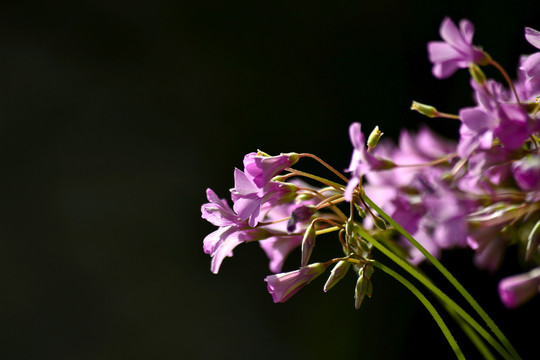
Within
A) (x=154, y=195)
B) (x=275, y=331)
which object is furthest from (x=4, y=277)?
(x=275, y=331)

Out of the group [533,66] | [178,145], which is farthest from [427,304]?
[178,145]

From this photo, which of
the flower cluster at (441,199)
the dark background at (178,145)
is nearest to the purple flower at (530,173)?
the flower cluster at (441,199)

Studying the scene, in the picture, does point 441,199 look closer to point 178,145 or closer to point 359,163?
point 359,163

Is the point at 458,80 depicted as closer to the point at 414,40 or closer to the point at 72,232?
the point at 414,40

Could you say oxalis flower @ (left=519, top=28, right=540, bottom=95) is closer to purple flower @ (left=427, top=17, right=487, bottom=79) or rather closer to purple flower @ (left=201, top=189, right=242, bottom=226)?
purple flower @ (left=427, top=17, right=487, bottom=79)

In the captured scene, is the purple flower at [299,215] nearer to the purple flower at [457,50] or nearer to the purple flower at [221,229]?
the purple flower at [221,229]
